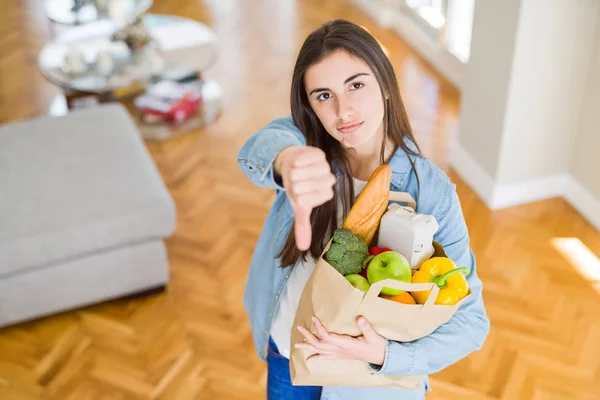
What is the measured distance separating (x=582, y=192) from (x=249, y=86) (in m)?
2.13

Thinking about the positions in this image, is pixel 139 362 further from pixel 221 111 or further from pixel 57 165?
pixel 221 111

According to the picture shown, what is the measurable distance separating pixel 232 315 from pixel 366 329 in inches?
72.3

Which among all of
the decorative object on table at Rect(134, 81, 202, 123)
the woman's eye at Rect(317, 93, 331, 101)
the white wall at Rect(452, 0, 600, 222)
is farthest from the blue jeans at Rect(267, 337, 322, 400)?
the decorative object on table at Rect(134, 81, 202, 123)

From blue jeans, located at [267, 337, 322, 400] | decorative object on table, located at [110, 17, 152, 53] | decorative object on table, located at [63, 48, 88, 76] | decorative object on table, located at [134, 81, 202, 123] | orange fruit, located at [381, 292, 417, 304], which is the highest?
orange fruit, located at [381, 292, 417, 304]

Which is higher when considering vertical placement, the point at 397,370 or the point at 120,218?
the point at 397,370

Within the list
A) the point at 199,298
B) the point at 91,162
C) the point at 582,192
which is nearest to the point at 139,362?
the point at 199,298

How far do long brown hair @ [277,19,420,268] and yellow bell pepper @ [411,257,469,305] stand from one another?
27 centimetres

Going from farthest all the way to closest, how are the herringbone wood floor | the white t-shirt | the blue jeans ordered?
the herringbone wood floor < the blue jeans < the white t-shirt

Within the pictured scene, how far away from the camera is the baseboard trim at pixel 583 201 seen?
347 centimetres

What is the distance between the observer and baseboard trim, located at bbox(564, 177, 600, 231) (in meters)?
3.47

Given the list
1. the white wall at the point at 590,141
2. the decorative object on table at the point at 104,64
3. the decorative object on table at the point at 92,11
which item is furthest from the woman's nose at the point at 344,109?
the decorative object on table at the point at 92,11

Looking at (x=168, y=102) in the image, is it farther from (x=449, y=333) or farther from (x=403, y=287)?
(x=403, y=287)

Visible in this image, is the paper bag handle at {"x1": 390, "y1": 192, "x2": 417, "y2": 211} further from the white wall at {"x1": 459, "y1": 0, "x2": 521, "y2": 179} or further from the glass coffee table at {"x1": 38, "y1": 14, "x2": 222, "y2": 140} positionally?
the glass coffee table at {"x1": 38, "y1": 14, "x2": 222, "y2": 140}

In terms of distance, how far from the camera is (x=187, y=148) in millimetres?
4070
